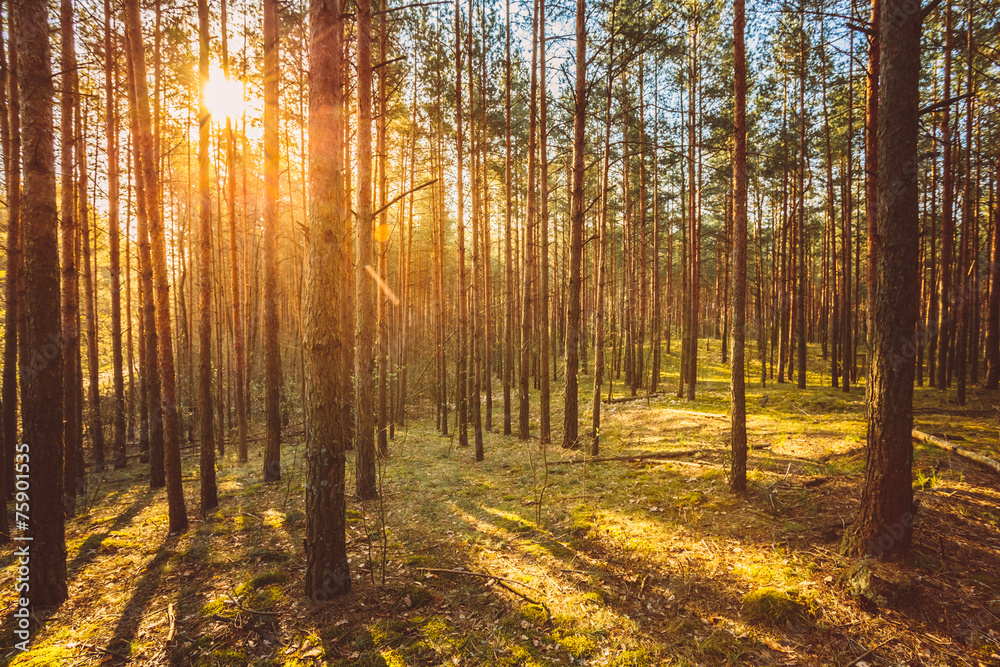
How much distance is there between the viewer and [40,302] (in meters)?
4.39

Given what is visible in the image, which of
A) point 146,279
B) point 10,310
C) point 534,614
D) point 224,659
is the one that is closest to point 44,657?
point 224,659

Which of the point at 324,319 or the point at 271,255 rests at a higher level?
the point at 271,255

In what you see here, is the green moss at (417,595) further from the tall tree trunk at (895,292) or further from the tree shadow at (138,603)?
the tall tree trunk at (895,292)

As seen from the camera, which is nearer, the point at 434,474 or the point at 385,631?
the point at 385,631

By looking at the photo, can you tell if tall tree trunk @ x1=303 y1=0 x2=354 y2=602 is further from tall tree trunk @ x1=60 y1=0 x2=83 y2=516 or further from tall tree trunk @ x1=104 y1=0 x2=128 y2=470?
tall tree trunk @ x1=104 y1=0 x2=128 y2=470

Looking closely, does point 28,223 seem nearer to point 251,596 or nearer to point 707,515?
point 251,596

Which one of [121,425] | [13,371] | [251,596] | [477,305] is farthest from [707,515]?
[121,425]

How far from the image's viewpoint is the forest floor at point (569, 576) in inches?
147

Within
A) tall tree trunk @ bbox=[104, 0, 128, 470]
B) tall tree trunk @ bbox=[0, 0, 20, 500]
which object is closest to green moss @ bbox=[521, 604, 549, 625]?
tall tree trunk @ bbox=[0, 0, 20, 500]

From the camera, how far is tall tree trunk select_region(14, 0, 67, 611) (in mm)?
4297

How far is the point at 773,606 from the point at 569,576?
7.18ft

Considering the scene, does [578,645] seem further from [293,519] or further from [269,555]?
[293,519]

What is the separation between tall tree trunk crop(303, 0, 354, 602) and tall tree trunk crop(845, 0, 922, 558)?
589cm

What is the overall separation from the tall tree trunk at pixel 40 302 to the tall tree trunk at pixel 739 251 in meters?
8.97
